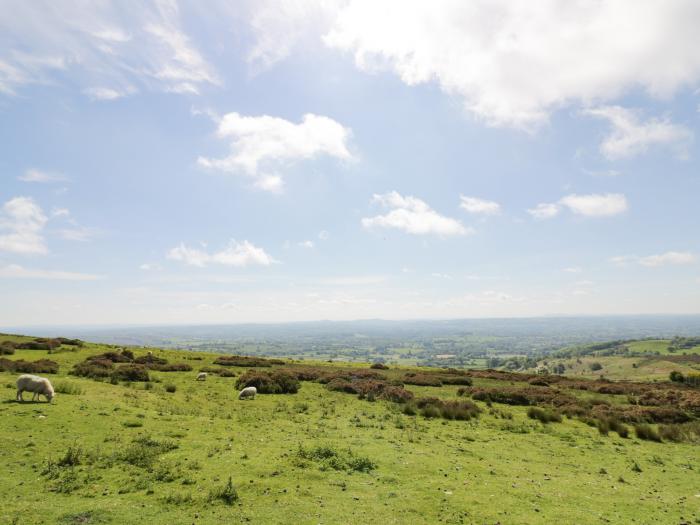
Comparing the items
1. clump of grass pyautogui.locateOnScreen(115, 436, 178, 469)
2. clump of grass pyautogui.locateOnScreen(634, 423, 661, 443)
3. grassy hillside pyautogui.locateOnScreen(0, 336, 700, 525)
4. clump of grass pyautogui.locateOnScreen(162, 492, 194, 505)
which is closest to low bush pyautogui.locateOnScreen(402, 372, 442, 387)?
grassy hillside pyautogui.locateOnScreen(0, 336, 700, 525)

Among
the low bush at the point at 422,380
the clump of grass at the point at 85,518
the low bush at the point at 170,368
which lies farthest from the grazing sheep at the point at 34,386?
the low bush at the point at 422,380

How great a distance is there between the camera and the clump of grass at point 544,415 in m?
27.7

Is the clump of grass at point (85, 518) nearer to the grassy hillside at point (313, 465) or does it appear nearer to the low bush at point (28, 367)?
the grassy hillside at point (313, 465)

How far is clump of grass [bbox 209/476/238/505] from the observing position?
11567 millimetres

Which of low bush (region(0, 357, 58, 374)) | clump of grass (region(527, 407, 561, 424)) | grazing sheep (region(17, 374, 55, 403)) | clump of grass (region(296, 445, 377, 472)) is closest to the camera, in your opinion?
clump of grass (region(296, 445, 377, 472))

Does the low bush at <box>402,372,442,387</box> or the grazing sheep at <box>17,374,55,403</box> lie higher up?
the grazing sheep at <box>17,374,55,403</box>

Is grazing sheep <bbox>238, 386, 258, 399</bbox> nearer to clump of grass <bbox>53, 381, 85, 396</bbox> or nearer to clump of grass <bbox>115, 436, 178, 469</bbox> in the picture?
clump of grass <bbox>53, 381, 85, 396</bbox>

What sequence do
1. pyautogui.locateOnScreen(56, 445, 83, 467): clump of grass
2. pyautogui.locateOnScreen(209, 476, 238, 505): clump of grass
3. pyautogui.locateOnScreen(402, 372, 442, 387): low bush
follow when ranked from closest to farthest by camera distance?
1. pyautogui.locateOnScreen(209, 476, 238, 505): clump of grass
2. pyautogui.locateOnScreen(56, 445, 83, 467): clump of grass
3. pyautogui.locateOnScreen(402, 372, 442, 387): low bush

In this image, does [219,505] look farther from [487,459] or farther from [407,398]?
[407,398]

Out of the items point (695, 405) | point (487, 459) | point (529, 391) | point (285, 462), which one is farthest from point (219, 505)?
point (695, 405)

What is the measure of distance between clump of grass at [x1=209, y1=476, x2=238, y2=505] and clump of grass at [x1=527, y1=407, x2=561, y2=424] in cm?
2412

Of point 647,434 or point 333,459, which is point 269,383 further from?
point 647,434

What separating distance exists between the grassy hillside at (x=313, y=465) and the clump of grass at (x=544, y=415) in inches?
49.4

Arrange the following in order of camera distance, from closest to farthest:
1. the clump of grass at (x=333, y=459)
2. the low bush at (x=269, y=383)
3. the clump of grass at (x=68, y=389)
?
the clump of grass at (x=333, y=459), the clump of grass at (x=68, y=389), the low bush at (x=269, y=383)
